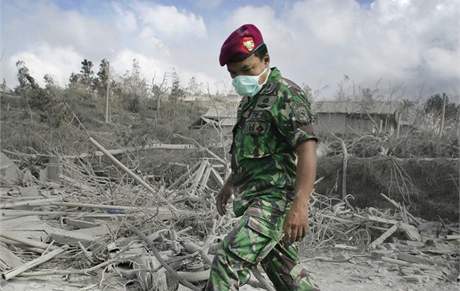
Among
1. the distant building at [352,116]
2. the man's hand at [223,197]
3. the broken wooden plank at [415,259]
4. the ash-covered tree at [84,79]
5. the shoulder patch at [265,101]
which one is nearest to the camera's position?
the shoulder patch at [265,101]

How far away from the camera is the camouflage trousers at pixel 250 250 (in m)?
2.11

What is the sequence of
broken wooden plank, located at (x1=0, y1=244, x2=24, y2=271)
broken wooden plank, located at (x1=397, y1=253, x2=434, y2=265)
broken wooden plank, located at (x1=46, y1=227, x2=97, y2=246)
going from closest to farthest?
broken wooden plank, located at (x1=0, y1=244, x2=24, y2=271) → broken wooden plank, located at (x1=46, y1=227, x2=97, y2=246) → broken wooden plank, located at (x1=397, y1=253, x2=434, y2=265)

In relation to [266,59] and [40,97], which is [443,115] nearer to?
[266,59]

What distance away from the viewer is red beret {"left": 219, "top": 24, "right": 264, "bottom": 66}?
7.38 feet

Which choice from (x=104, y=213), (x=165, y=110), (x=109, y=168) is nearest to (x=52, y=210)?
(x=104, y=213)

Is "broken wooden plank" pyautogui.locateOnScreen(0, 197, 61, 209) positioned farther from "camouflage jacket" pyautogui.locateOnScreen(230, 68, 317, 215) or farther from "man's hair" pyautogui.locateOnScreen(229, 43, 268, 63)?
"man's hair" pyautogui.locateOnScreen(229, 43, 268, 63)

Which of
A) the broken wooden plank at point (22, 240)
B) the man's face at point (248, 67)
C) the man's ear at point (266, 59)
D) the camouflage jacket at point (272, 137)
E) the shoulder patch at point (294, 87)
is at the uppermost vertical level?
the man's ear at point (266, 59)

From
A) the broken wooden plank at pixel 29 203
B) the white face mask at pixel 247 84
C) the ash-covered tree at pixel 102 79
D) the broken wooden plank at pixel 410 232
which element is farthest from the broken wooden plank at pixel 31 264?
the ash-covered tree at pixel 102 79

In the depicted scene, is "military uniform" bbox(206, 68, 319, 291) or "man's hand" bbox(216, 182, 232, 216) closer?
"military uniform" bbox(206, 68, 319, 291)

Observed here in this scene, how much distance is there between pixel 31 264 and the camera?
4.16 m

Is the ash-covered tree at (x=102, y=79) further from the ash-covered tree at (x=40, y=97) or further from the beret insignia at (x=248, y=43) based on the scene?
the beret insignia at (x=248, y=43)

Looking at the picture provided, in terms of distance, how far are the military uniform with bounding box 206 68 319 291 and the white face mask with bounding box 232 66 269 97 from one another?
29 millimetres

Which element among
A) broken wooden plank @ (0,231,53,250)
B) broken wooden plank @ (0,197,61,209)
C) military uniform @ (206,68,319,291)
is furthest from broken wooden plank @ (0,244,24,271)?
military uniform @ (206,68,319,291)

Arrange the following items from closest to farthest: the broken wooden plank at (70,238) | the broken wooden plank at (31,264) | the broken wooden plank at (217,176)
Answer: the broken wooden plank at (31,264) → the broken wooden plank at (70,238) → the broken wooden plank at (217,176)
